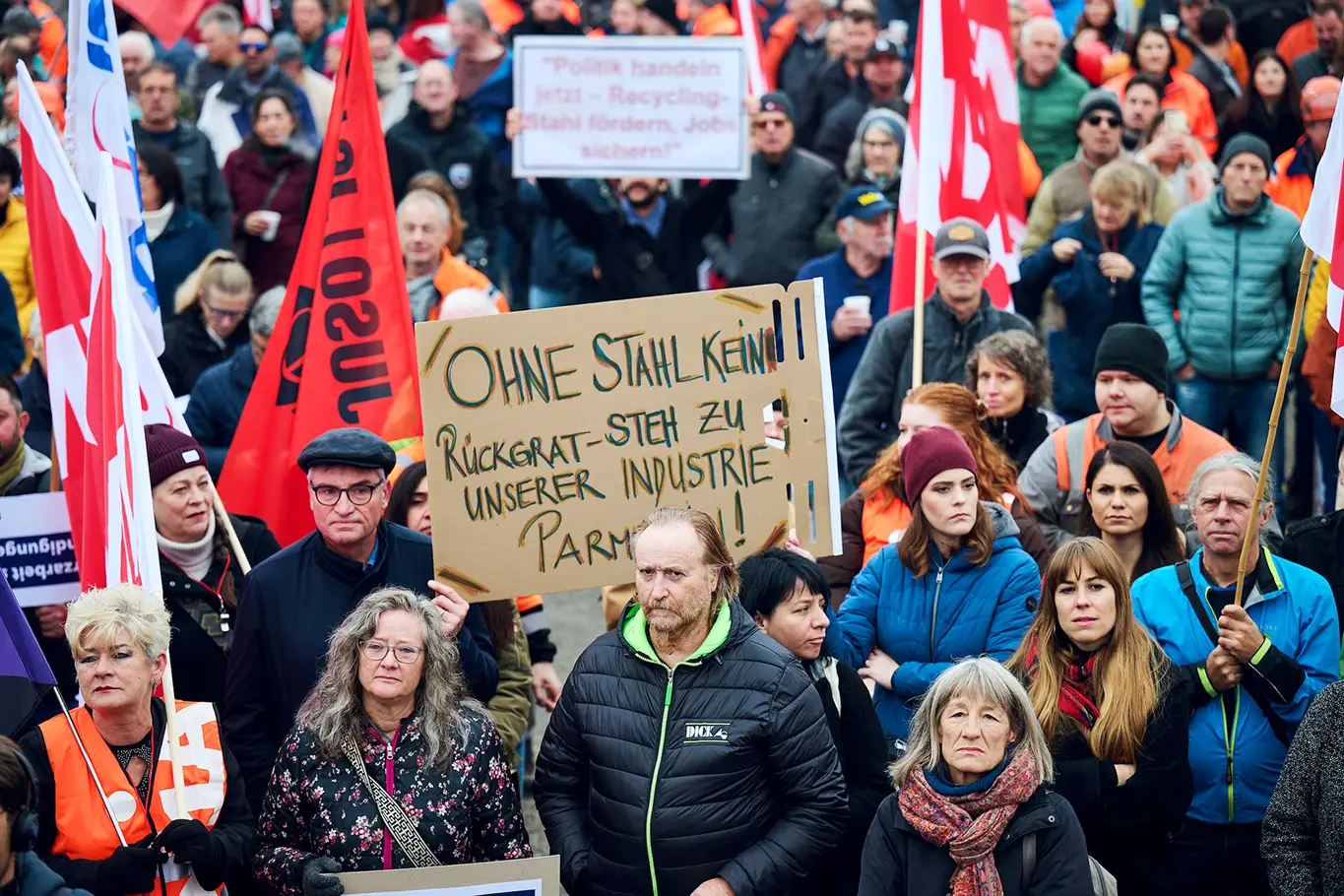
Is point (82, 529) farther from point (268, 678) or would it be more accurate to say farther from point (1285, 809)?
point (1285, 809)

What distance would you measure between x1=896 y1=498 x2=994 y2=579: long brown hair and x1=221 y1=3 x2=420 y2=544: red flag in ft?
6.94

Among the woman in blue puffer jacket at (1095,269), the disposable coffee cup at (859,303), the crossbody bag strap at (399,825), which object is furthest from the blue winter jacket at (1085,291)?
the crossbody bag strap at (399,825)

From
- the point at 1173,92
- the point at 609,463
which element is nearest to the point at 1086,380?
the point at 1173,92

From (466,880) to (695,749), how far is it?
70cm

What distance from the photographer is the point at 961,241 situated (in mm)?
7961

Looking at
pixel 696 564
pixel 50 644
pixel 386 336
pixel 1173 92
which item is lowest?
pixel 50 644

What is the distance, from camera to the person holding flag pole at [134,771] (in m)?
Answer: 5.05

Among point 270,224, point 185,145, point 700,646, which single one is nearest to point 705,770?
point 700,646

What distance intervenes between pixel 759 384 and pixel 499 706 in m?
1.39

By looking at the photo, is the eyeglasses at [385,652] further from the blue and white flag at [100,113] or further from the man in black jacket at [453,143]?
the man in black jacket at [453,143]

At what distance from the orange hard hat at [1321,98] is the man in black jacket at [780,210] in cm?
270

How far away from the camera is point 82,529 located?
6.08 meters

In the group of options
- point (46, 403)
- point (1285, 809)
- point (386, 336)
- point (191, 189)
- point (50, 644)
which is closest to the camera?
point (1285, 809)

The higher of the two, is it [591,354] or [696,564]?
[591,354]
